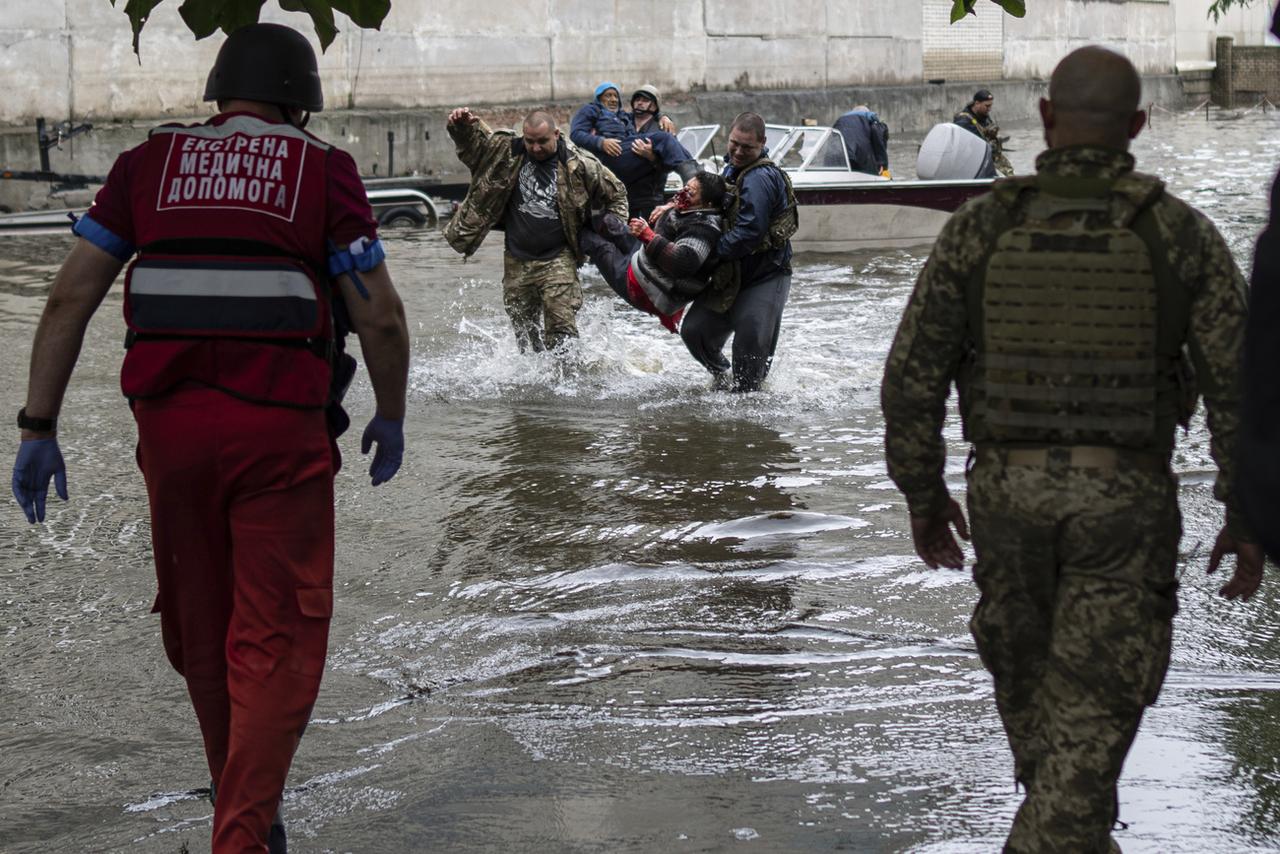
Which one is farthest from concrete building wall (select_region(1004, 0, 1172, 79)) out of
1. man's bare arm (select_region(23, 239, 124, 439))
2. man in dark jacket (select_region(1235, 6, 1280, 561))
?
man in dark jacket (select_region(1235, 6, 1280, 561))

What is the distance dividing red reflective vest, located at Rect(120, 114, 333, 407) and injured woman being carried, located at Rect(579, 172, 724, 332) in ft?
18.1

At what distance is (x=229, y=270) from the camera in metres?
3.25

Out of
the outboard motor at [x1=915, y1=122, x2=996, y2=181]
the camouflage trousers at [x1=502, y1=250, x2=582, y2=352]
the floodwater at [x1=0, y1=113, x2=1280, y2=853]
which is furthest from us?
the outboard motor at [x1=915, y1=122, x2=996, y2=181]

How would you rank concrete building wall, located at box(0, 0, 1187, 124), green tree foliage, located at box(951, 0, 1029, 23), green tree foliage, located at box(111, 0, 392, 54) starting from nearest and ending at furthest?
1. green tree foliage, located at box(111, 0, 392, 54)
2. green tree foliage, located at box(951, 0, 1029, 23)
3. concrete building wall, located at box(0, 0, 1187, 124)

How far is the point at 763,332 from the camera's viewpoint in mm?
9148

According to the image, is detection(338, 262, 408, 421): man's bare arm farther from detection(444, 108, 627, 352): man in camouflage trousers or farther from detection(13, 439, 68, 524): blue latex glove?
detection(444, 108, 627, 352): man in camouflage trousers

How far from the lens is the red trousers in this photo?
323 cm

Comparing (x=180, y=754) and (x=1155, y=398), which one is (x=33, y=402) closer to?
(x=180, y=754)

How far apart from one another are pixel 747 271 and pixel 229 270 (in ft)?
19.6

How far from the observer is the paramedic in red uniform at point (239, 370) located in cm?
324

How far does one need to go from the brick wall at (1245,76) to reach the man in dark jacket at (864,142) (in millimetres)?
41024

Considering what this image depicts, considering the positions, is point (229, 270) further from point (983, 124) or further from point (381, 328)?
point (983, 124)

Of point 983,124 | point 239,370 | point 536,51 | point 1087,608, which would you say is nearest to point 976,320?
point 1087,608

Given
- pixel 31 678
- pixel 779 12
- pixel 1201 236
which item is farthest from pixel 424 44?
pixel 1201 236
